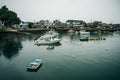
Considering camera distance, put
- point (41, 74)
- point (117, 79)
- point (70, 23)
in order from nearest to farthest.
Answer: point (117, 79)
point (41, 74)
point (70, 23)

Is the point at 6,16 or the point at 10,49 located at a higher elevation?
the point at 6,16

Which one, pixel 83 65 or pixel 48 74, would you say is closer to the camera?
pixel 48 74

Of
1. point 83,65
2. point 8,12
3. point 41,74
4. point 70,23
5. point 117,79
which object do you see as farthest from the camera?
point 70,23

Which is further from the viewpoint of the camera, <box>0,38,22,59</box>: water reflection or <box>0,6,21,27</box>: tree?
<box>0,6,21,27</box>: tree

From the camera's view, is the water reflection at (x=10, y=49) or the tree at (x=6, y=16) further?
the tree at (x=6, y=16)

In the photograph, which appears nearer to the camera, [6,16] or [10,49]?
[10,49]

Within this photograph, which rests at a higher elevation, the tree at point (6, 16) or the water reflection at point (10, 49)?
the tree at point (6, 16)

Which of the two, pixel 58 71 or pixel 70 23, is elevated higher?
pixel 70 23

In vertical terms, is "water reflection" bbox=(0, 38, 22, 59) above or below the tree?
below

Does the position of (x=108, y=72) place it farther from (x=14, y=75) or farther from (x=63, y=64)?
(x=14, y=75)

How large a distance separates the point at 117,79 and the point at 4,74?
19.8m

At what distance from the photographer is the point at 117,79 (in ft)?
74.0

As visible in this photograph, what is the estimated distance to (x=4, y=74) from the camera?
966 inches

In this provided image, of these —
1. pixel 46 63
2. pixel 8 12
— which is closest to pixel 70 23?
pixel 8 12
